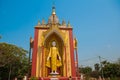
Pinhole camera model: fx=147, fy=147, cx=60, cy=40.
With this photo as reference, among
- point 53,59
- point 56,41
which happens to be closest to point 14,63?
point 56,41

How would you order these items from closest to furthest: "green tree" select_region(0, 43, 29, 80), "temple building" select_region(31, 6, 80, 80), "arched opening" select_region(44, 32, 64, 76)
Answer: "temple building" select_region(31, 6, 80, 80) < "arched opening" select_region(44, 32, 64, 76) < "green tree" select_region(0, 43, 29, 80)

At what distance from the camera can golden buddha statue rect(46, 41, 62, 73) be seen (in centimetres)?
1474

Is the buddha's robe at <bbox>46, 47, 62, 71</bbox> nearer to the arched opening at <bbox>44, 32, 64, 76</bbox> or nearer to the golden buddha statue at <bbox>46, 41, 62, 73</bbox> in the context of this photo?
the golden buddha statue at <bbox>46, 41, 62, 73</bbox>

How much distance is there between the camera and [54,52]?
15156 mm

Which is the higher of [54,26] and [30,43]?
[54,26]

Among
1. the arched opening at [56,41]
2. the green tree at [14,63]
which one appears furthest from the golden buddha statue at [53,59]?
the green tree at [14,63]

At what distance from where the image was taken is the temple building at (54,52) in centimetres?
1445

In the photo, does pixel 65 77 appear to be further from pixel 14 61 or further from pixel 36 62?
pixel 14 61

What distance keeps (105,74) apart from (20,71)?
2409 centimetres

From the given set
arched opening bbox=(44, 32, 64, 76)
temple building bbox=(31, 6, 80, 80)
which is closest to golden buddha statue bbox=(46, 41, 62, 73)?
temple building bbox=(31, 6, 80, 80)

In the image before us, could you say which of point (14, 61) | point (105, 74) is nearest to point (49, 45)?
point (14, 61)

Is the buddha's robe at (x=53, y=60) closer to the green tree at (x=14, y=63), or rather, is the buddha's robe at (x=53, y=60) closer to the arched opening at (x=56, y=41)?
the arched opening at (x=56, y=41)

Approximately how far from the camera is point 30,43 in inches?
631

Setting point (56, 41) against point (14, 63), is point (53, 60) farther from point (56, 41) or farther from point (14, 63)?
point (14, 63)
